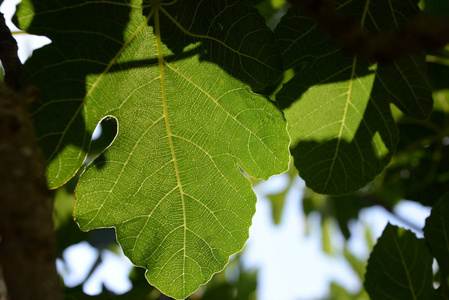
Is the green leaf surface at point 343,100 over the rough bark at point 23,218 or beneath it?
beneath

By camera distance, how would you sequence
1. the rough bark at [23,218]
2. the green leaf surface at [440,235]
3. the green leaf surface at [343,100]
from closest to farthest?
the rough bark at [23,218], the green leaf surface at [343,100], the green leaf surface at [440,235]

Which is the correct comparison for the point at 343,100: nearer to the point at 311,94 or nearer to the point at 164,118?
the point at 311,94

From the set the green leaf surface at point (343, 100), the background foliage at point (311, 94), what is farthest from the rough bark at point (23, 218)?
the green leaf surface at point (343, 100)

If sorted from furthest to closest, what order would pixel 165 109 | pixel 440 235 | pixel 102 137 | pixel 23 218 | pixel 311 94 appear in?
pixel 102 137 → pixel 440 235 → pixel 311 94 → pixel 165 109 → pixel 23 218

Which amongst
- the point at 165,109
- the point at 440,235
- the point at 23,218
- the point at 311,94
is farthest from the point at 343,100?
the point at 23,218

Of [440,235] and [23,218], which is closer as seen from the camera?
[23,218]

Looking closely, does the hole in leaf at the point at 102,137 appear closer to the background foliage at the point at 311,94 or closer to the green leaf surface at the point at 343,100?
the background foliage at the point at 311,94

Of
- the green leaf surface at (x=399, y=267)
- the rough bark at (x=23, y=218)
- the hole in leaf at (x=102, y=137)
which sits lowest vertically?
the green leaf surface at (x=399, y=267)
